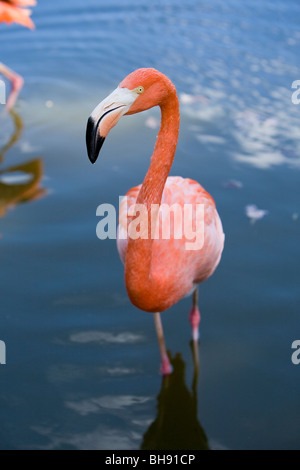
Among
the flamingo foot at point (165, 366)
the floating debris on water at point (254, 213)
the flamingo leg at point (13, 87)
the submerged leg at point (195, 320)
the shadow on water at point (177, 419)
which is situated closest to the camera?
the shadow on water at point (177, 419)

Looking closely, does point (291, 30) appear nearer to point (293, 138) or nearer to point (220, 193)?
point (293, 138)

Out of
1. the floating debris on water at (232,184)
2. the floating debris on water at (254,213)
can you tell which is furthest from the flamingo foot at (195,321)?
the floating debris on water at (232,184)

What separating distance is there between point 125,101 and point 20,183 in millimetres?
2427

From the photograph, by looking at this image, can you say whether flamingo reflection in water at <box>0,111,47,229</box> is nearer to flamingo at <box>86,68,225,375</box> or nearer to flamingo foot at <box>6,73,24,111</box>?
flamingo foot at <box>6,73,24,111</box>

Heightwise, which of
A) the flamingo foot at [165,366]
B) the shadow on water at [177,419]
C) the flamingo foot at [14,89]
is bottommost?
the shadow on water at [177,419]

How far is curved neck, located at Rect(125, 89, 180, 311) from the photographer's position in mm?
2285

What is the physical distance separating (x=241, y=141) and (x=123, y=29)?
7.39 feet

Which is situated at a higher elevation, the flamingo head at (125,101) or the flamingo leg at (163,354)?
the flamingo head at (125,101)

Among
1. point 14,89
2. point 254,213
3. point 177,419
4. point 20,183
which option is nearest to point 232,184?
point 254,213

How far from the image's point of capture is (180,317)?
3.34 m

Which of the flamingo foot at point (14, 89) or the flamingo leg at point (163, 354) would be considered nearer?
the flamingo leg at point (163, 354)

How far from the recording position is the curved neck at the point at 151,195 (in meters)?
2.29

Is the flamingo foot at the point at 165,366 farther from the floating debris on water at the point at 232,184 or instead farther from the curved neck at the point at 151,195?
the floating debris on water at the point at 232,184

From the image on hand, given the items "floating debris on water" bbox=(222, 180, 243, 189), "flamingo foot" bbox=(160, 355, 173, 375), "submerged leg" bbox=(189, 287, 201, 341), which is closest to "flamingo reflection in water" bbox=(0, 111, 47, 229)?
"floating debris on water" bbox=(222, 180, 243, 189)
